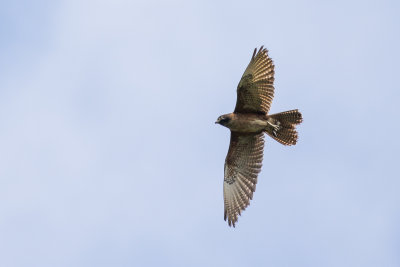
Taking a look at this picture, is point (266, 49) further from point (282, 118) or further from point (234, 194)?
point (234, 194)

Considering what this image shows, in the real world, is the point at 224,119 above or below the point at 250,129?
above

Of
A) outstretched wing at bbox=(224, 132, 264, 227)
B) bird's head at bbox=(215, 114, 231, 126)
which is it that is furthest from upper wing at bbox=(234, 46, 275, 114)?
outstretched wing at bbox=(224, 132, 264, 227)

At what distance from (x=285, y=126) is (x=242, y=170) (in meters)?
1.62

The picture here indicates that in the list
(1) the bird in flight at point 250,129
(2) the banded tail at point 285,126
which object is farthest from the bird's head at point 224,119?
(2) the banded tail at point 285,126

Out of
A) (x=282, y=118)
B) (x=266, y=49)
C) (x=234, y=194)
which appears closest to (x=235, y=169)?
(x=234, y=194)

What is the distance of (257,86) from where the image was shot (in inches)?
770

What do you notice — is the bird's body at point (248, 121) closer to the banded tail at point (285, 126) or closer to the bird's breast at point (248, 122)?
the bird's breast at point (248, 122)

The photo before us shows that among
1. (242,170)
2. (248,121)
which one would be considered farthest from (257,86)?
(242,170)

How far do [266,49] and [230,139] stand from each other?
2.53m

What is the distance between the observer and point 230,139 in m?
20.8

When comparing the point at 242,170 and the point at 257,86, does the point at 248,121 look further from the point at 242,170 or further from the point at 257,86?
the point at 242,170

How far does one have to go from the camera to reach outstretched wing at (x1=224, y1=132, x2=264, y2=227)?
2044 centimetres

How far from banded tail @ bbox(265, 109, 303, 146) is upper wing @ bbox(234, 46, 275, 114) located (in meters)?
0.31

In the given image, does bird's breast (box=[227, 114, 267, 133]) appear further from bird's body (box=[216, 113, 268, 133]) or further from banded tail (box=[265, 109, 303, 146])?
banded tail (box=[265, 109, 303, 146])
